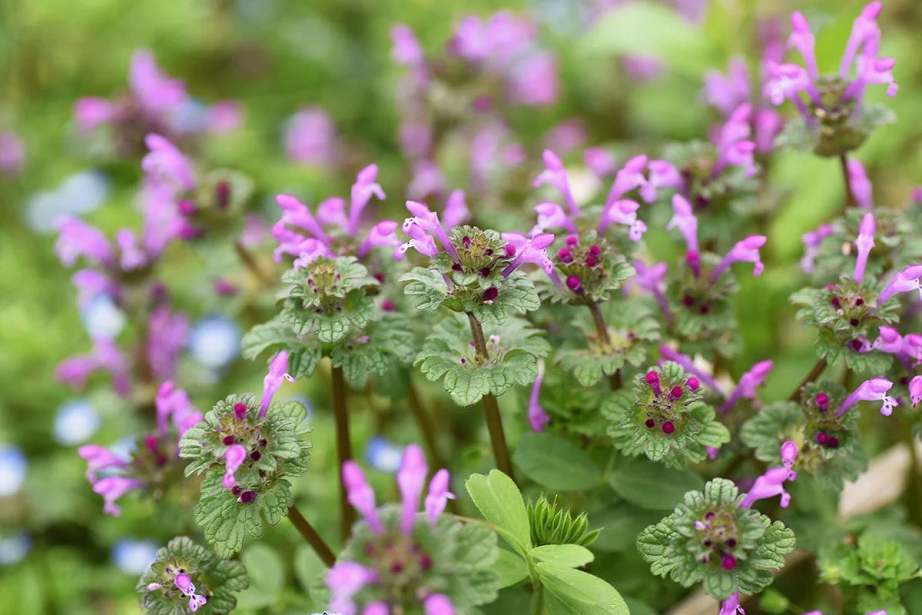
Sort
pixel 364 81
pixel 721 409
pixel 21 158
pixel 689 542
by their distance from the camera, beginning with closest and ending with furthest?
pixel 689 542
pixel 721 409
pixel 21 158
pixel 364 81

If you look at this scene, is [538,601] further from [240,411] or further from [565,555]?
[240,411]

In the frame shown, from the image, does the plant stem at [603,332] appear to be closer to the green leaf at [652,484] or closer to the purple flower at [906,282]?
the green leaf at [652,484]

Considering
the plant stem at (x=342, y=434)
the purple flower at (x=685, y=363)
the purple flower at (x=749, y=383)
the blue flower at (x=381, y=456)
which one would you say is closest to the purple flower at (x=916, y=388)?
the purple flower at (x=749, y=383)

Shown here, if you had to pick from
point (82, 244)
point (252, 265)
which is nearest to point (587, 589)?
point (252, 265)

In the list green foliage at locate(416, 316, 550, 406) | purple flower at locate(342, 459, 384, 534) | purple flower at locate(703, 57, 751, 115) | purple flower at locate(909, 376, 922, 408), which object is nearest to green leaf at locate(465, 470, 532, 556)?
green foliage at locate(416, 316, 550, 406)

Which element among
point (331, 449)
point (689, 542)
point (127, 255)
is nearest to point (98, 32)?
point (127, 255)

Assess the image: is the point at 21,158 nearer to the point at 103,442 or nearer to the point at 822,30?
the point at 103,442
